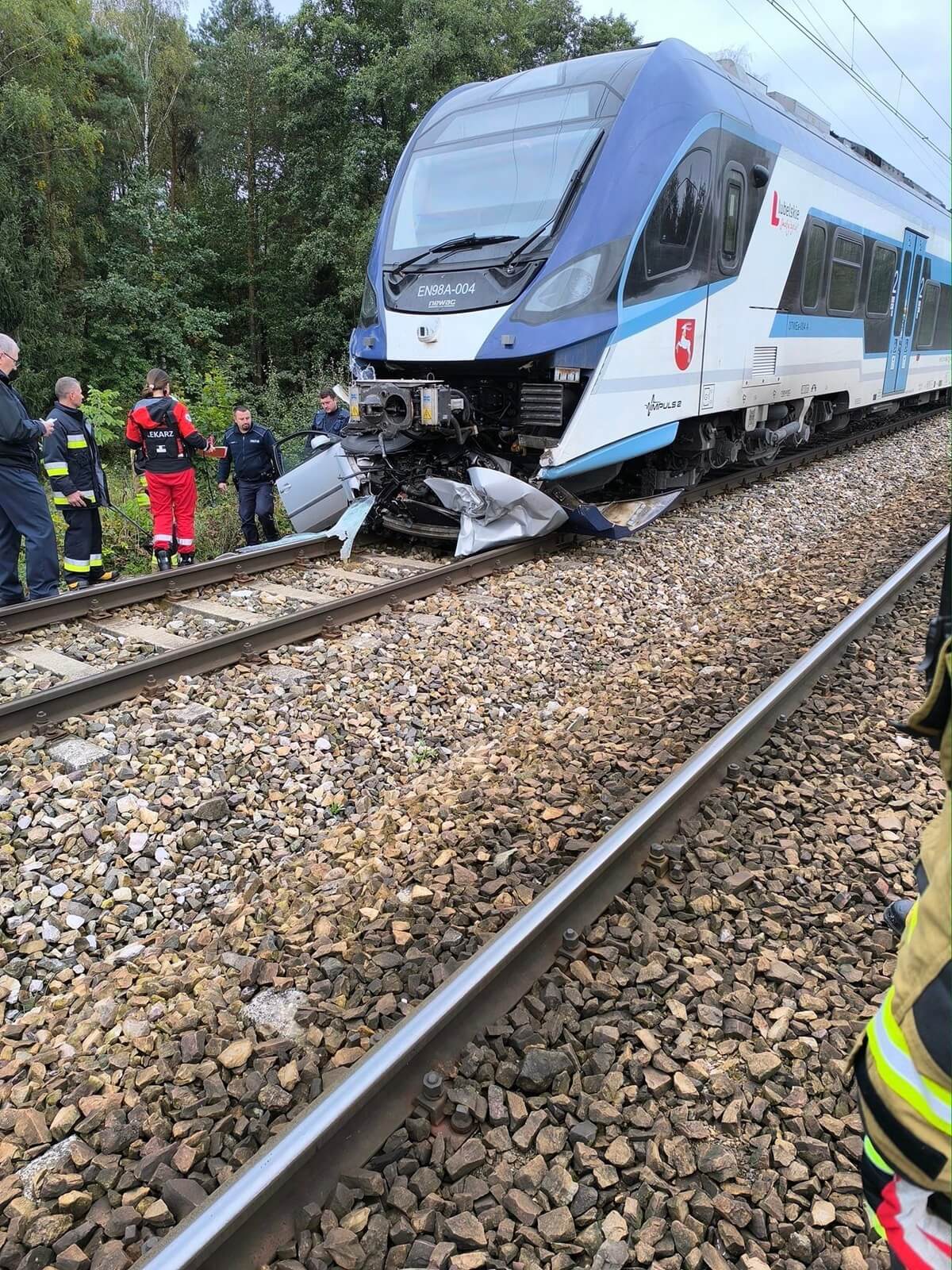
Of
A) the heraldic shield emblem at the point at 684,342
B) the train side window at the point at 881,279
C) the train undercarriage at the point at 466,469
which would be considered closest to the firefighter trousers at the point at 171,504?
the train undercarriage at the point at 466,469

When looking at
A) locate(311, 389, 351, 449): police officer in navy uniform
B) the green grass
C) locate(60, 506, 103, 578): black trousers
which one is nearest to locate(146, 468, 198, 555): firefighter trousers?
locate(60, 506, 103, 578): black trousers

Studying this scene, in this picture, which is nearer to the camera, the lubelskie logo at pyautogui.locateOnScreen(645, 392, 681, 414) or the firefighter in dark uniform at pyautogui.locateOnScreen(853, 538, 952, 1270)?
the firefighter in dark uniform at pyautogui.locateOnScreen(853, 538, 952, 1270)

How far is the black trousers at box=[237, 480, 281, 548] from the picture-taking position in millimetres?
9188

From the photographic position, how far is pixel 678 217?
22.9 ft

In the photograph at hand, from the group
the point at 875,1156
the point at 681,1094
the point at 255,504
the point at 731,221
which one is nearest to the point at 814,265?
the point at 731,221

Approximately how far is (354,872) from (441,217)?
19.8ft

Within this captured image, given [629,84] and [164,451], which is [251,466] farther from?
[629,84]

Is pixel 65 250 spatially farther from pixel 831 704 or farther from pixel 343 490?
pixel 831 704

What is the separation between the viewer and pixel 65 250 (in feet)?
74.0

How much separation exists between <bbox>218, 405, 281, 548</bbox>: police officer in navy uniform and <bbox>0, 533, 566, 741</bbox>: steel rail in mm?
3332

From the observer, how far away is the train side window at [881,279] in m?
11.3

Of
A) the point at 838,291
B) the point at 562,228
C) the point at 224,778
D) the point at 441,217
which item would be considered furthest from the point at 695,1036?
the point at 838,291

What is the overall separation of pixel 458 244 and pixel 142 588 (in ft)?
12.1

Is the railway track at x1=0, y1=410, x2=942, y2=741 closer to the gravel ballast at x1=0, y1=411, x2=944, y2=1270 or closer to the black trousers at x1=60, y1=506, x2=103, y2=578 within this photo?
the gravel ballast at x1=0, y1=411, x2=944, y2=1270
